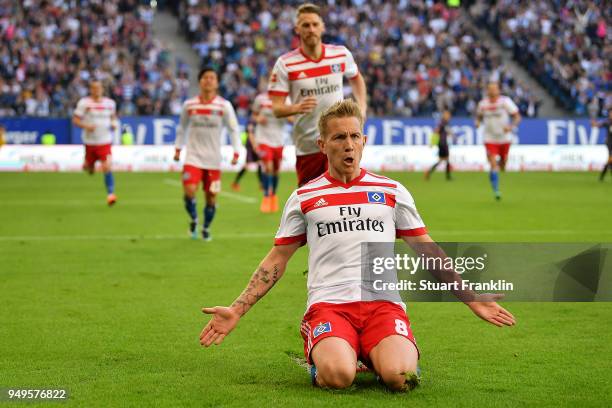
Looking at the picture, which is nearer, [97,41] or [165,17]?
[97,41]

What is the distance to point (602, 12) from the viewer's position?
46.2 metres

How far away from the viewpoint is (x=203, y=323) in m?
8.55

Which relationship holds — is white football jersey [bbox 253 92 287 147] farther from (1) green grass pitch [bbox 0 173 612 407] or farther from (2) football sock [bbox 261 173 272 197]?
(1) green grass pitch [bbox 0 173 612 407]

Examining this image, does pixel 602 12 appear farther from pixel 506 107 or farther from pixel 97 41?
pixel 506 107

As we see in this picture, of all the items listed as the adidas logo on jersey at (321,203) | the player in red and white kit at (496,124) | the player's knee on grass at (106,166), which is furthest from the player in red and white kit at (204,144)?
the player in red and white kit at (496,124)

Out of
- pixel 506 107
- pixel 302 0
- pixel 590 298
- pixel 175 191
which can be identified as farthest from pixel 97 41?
pixel 590 298

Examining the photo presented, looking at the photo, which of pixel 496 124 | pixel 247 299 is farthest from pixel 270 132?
pixel 247 299

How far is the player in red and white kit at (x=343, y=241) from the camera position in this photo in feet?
20.0

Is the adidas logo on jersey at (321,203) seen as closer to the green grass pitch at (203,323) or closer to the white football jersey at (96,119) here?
the green grass pitch at (203,323)

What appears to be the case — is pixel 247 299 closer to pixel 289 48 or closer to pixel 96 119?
pixel 96 119

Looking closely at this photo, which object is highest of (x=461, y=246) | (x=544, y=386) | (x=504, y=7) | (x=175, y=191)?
(x=504, y=7)

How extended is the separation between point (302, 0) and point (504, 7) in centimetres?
894

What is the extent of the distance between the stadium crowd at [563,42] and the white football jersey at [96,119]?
24.5 m

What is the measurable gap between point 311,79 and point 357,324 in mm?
4907
